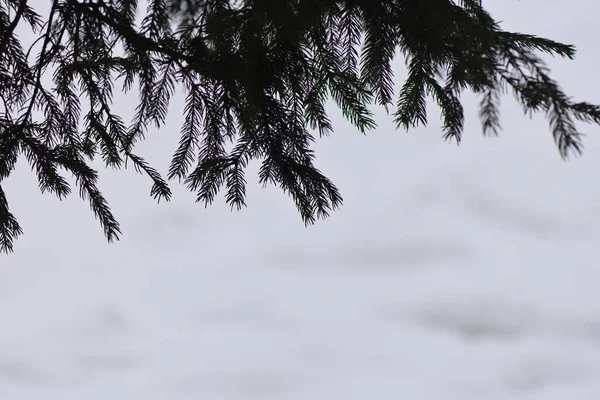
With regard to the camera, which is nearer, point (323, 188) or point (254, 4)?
point (254, 4)

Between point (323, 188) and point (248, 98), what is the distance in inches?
13.0

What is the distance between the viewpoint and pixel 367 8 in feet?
4.96

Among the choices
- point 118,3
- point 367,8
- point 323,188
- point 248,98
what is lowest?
point 323,188

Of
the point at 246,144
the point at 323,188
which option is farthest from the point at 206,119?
the point at 323,188

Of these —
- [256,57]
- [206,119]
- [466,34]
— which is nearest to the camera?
[466,34]

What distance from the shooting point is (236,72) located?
5.09 ft

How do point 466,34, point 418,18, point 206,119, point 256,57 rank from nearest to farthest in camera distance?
point 466,34
point 418,18
point 256,57
point 206,119

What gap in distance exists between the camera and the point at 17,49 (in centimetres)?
171

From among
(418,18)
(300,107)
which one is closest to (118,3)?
(300,107)

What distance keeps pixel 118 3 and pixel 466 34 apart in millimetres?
933

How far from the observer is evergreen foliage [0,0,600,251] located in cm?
143

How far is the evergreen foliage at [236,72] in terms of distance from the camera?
1.43 m

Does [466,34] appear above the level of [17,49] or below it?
below

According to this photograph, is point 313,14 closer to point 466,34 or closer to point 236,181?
point 466,34
